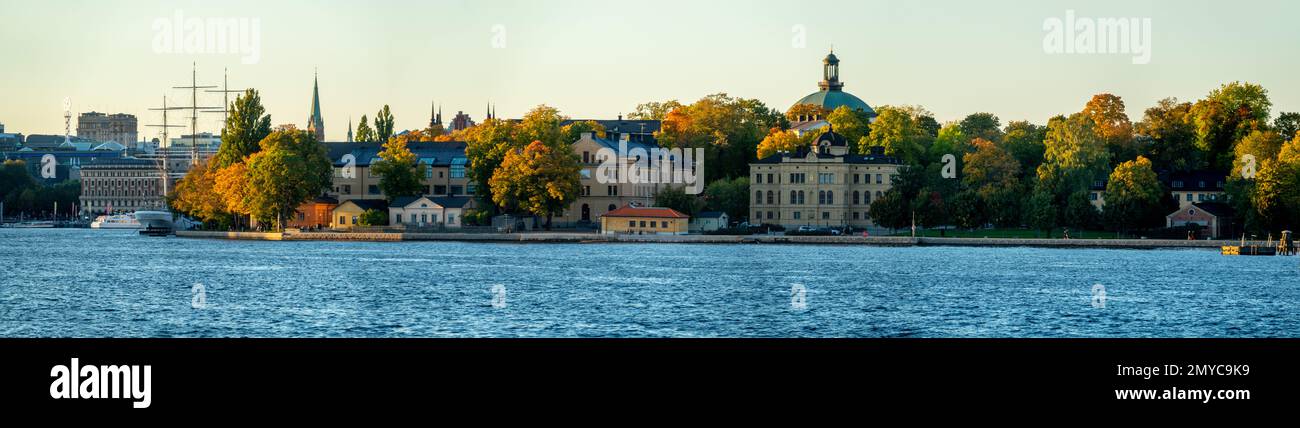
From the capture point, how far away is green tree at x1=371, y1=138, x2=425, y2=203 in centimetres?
11194

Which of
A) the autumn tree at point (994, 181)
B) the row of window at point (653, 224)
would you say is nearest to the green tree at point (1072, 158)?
the autumn tree at point (994, 181)

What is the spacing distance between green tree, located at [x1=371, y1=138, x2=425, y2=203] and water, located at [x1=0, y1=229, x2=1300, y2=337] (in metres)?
30.1

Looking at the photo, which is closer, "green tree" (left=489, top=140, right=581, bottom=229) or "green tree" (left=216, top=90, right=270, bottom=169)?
"green tree" (left=489, top=140, right=581, bottom=229)

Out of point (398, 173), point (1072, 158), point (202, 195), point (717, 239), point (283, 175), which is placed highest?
point (1072, 158)

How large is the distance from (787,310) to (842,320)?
3.16 meters

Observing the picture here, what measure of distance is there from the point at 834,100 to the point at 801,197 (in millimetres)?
48434

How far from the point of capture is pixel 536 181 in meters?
103

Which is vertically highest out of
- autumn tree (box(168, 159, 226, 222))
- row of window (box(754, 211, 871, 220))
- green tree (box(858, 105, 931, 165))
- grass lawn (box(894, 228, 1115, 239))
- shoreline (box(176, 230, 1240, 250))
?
green tree (box(858, 105, 931, 165))

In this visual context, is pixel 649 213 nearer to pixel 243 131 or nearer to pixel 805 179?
pixel 805 179

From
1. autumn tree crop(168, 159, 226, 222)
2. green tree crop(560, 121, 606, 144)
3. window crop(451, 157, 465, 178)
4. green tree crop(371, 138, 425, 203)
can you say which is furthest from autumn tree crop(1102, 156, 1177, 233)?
autumn tree crop(168, 159, 226, 222)

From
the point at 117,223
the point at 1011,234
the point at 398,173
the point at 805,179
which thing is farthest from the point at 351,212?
the point at 117,223

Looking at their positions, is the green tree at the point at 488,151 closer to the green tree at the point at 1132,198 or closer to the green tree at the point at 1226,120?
the green tree at the point at 1132,198

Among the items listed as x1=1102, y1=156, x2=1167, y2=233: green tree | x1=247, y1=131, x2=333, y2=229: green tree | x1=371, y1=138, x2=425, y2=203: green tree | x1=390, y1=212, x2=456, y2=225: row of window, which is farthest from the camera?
x1=371, y1=138, x2=425, y2=203: green tree

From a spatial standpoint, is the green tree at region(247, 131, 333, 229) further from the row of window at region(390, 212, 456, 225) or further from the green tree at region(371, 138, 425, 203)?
the row of window at region(390, 212, 456, 225)
